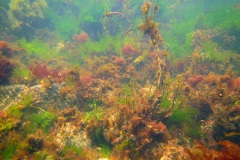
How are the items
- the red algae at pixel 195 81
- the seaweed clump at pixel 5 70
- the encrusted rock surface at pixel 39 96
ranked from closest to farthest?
the encrusted rock surface at pixel 39 96 < the seaweed clump at pixel 5 70 < the red algae at pixel 195 81

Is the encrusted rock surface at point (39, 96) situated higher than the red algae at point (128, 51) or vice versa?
the red algae at point (128, 51)

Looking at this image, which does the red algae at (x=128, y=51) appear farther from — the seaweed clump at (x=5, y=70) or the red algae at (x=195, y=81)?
the seaweed clump at (x=5, y=70)

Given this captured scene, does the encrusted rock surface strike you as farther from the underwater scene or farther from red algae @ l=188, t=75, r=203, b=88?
red algae @ l=188, t=75, r=203, b=88

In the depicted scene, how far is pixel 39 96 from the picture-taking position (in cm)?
664

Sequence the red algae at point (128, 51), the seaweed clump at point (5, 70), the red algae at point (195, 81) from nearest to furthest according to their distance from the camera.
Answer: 1. the seaweed clump at point (5, 70)
2. the red algae at point (195, 81)
3. the red algae at point (128, 51)

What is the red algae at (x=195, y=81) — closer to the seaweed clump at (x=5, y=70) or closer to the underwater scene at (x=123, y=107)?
the underwater scene at (x=123, y=107)

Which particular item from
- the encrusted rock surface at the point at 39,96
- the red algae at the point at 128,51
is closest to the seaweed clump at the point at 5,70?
the encrusted rock surface at the point at 39,96

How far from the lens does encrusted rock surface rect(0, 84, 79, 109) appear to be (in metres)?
6.48

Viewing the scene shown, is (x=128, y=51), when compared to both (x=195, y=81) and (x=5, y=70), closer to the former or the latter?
(x=195, y=81)

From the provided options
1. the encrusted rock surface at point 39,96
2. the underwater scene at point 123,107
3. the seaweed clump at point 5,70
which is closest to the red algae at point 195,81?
the underwater scene at point 123,107

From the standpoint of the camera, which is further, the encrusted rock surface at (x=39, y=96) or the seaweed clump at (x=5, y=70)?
the seaweed clump at (x=5, y=70)

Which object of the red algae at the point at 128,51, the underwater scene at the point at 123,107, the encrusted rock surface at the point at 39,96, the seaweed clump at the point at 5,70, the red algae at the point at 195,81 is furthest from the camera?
the red algae at the point at 128,51

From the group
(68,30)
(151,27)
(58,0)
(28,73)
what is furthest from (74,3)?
(151,27)

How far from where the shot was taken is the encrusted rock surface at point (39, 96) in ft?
21.3
